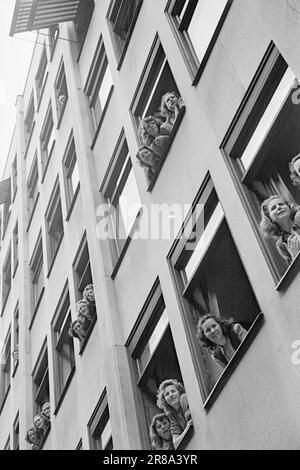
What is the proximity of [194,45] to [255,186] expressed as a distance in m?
4.36

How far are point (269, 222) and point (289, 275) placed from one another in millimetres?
844

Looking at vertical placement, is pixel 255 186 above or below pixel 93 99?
below

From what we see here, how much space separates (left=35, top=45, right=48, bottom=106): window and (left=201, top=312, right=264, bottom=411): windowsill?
1929cm

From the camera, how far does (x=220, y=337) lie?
35.4 feet

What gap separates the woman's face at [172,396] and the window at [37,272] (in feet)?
42.2

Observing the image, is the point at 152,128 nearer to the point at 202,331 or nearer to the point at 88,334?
the point at 202,331

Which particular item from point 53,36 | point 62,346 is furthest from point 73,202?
point 53,36

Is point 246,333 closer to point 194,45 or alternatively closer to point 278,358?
point 278,358

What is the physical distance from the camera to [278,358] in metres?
9.30

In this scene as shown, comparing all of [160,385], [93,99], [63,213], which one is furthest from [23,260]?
[160,385]

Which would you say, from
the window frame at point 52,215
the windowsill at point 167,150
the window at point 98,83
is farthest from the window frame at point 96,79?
the windowsill at point 167,150

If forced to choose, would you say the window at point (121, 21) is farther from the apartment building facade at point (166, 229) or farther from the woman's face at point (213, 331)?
the woman's face at point (213, 331)

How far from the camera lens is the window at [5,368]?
26875 millimetres

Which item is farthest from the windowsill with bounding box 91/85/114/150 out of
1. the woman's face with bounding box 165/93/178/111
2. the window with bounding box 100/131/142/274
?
the woman's face with bounding box 165/93/178/111
